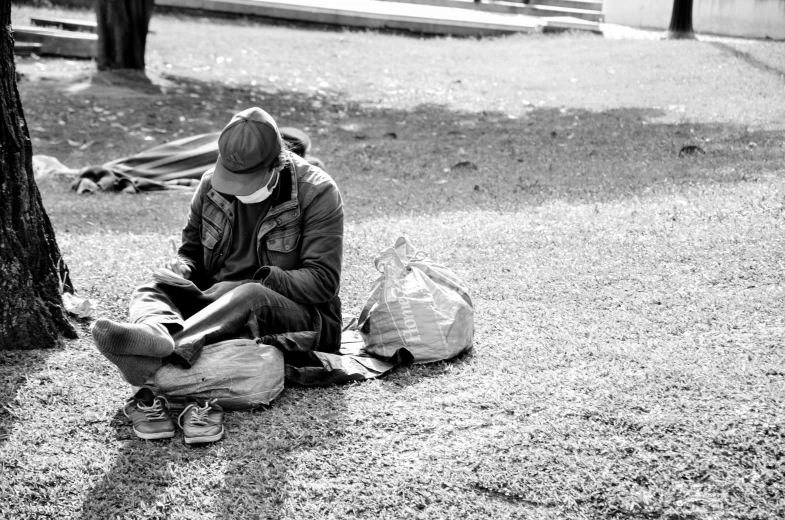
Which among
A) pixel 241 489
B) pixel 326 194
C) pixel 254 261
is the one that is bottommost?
pixel 241 489

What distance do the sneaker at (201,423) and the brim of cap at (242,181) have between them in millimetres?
887

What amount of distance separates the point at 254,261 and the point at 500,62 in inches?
487

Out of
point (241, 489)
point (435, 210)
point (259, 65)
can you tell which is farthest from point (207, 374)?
point (259, 65)

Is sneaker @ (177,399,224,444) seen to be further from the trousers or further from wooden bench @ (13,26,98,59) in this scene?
wooden bench @ (13,26,98,59)

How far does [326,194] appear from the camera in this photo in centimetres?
377

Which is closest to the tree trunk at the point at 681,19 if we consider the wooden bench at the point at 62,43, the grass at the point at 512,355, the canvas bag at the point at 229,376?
the grass at the point at 512,355

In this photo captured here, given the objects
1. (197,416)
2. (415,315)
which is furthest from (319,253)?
(197,416)

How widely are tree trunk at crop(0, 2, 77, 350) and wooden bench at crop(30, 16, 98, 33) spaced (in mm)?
12720

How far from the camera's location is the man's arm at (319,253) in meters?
3.68

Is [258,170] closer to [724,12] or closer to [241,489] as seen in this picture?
[241,489]

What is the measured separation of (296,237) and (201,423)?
0.93 metres

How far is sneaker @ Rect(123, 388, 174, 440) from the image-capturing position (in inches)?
131

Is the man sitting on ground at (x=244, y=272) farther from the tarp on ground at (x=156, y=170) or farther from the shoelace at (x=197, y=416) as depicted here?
the tarp on ground at (x=156, y=170)

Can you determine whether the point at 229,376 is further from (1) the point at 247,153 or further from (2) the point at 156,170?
(2) the point at 156,170
